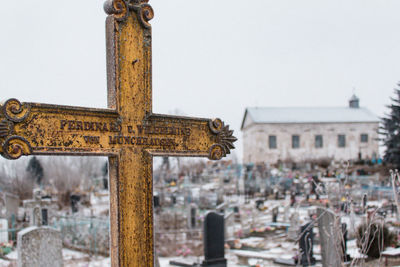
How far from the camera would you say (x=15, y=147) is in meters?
2.50

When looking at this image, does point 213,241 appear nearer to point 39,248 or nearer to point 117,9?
point 39,248

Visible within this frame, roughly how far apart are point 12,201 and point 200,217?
6726 millimetres

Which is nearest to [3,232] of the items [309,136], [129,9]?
[129,9]

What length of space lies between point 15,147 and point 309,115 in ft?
157

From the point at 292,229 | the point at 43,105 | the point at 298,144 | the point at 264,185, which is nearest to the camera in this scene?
the point at 43,105

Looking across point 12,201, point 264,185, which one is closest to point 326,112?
point 264,185

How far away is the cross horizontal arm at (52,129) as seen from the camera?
2.49 metres

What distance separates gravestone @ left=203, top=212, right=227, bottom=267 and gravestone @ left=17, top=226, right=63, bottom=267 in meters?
3.16

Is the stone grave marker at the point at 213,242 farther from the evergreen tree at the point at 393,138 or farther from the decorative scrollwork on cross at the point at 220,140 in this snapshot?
the evergreen tree at the point at 393,138

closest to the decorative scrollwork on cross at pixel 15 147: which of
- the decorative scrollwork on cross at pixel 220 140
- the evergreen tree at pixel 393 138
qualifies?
the decorative scrollwork on cross at pixel 220 140

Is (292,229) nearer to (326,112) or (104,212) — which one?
(104,212)

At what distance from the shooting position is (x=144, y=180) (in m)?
3.01

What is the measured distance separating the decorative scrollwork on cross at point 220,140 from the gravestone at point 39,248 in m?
3.59

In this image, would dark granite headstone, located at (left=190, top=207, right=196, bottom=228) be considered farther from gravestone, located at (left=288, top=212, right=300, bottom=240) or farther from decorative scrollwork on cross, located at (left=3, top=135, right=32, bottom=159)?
decorative scrollwork on cross, located at (left=3, top=135, right=32, bottom=159)
